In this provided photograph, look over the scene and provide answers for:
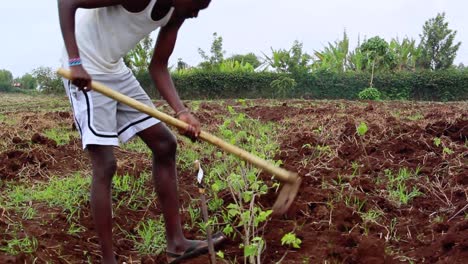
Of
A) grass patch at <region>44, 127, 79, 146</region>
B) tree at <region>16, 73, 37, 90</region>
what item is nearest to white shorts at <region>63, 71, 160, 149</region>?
grass patch at <region>44, 127, 79, 146</region>

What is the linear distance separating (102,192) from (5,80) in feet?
77.5

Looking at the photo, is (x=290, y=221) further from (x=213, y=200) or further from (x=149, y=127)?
(x=149, y=127)

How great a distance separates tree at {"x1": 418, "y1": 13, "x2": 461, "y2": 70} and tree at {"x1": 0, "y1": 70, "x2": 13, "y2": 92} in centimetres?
1733

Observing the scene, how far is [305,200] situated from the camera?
3.03 metres

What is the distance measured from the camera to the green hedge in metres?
17.9

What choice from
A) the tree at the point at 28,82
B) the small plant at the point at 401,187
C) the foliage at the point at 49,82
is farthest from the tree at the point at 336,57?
the small plant at the point at 401,187

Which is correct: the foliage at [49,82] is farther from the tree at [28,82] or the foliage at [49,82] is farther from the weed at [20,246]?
the weed at [20,246]

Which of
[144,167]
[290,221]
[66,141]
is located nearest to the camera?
[290,221]

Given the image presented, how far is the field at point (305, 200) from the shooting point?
8.16ft

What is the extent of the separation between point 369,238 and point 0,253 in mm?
1726

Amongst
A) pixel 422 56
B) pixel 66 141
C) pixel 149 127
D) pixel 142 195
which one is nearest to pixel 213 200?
pixel 142 195

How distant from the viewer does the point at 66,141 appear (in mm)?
5621

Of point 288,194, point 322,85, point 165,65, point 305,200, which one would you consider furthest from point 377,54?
point 288,194

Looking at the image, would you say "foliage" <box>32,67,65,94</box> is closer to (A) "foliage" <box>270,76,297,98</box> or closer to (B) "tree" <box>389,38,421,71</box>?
(A) "foliage" <box>270,76,297,98</box>
